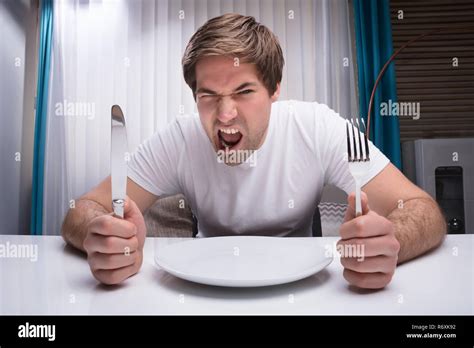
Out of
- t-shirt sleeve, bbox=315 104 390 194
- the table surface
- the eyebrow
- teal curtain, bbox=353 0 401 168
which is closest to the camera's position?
the table surface

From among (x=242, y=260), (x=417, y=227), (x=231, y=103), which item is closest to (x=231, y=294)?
(x=242, y=260)

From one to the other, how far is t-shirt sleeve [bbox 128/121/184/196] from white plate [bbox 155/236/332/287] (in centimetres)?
38

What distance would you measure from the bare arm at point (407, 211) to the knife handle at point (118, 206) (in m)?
0.27

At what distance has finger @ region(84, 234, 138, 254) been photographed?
275 millimetres

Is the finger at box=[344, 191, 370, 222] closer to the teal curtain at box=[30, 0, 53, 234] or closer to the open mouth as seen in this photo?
the open mouth

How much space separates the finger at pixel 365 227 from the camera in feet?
0.86

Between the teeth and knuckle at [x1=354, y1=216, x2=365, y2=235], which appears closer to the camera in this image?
knuckle at [x1=354, y1=216, x2=365, y2=235]

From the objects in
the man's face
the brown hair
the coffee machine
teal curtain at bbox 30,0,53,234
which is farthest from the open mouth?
teal curtain at bbox 30,0,53,234

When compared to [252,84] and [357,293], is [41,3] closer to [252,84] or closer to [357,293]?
[252,84]

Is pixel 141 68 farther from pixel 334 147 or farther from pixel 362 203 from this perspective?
pixel 362 203

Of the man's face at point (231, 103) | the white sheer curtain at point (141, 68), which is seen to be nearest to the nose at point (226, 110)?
the man's face at point (231, 103)
